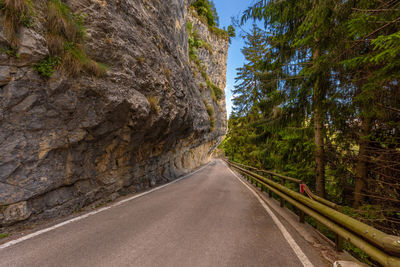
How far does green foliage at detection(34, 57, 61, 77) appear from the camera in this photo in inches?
146

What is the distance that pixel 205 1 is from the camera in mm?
29656

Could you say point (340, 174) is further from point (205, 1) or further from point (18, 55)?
point (205, 1)

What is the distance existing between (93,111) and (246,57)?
13616mm

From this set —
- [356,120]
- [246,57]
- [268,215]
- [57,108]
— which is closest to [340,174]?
[356,120]

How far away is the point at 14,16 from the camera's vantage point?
3.43m

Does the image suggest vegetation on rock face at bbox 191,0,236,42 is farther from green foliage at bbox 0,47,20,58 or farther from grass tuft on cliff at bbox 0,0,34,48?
green foliage at bbox 0,47,20,58

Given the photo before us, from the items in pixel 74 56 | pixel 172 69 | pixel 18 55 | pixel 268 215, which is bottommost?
pixel 268 215

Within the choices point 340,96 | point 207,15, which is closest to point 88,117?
point 340,96

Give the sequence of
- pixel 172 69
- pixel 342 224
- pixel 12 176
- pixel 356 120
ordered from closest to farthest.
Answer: pixel 342 224 < pixel 12 176 < pixel 356 120 < pixel 172 69

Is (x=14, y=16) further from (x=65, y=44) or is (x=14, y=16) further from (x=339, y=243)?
(x=339, y=243)

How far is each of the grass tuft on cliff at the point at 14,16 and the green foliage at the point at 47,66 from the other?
0.47 m

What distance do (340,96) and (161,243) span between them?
5.55m

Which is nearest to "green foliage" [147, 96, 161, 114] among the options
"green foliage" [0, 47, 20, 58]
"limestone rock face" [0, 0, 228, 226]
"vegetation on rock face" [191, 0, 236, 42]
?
"limestone rock face" [0, 0, 228, 226]

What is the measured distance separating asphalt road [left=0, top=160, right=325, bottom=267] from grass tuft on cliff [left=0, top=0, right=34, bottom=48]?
4.00m
